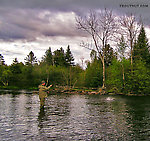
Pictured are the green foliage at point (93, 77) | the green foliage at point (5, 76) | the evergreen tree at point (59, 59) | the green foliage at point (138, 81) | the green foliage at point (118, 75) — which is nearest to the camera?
the green foliage at point (138, 81)

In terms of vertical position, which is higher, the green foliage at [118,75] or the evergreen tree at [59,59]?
the evergreen tree at [59,59]

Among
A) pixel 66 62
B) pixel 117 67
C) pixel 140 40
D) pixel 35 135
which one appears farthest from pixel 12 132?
pixel 66 62

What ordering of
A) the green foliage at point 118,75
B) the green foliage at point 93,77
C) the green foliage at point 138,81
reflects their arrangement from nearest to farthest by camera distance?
the green foliage at point 138,81
the green foliage at point 118,75
the green foliage at point 93,77

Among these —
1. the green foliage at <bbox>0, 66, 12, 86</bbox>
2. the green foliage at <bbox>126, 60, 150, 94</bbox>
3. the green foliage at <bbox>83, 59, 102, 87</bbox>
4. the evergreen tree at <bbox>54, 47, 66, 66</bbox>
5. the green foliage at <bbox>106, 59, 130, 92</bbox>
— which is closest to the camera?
the green foliage at <bbox>126, 60, 150, 94</bbox>

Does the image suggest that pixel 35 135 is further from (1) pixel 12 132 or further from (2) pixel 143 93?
(2) pixel 143 93

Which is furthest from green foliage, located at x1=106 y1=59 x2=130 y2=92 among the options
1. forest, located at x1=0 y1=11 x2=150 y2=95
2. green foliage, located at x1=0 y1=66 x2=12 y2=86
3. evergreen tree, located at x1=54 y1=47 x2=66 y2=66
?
evergreen tree, located at x1=54 y1=47 x2=66 y2=66

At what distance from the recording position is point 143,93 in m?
36.7

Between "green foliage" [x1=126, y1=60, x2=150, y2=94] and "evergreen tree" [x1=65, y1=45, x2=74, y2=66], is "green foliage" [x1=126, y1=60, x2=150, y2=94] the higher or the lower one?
the lower one

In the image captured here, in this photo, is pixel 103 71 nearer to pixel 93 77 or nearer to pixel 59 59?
pixel 93 77

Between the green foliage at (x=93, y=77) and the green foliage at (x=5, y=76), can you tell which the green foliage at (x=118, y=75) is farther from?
the green foliage at (x=5, y=76)

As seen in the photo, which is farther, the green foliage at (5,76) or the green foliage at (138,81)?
the green foliage at (5,76)

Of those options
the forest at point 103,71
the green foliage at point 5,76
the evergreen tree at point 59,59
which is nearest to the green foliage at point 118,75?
the forest at point 103,71

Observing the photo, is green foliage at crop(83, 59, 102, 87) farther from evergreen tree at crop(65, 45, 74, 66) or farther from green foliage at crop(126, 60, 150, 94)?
evergreen tree at crop(65, 45, 74, 66)

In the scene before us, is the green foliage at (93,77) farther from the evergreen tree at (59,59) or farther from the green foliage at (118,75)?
the evergreen tree at (59,59)
